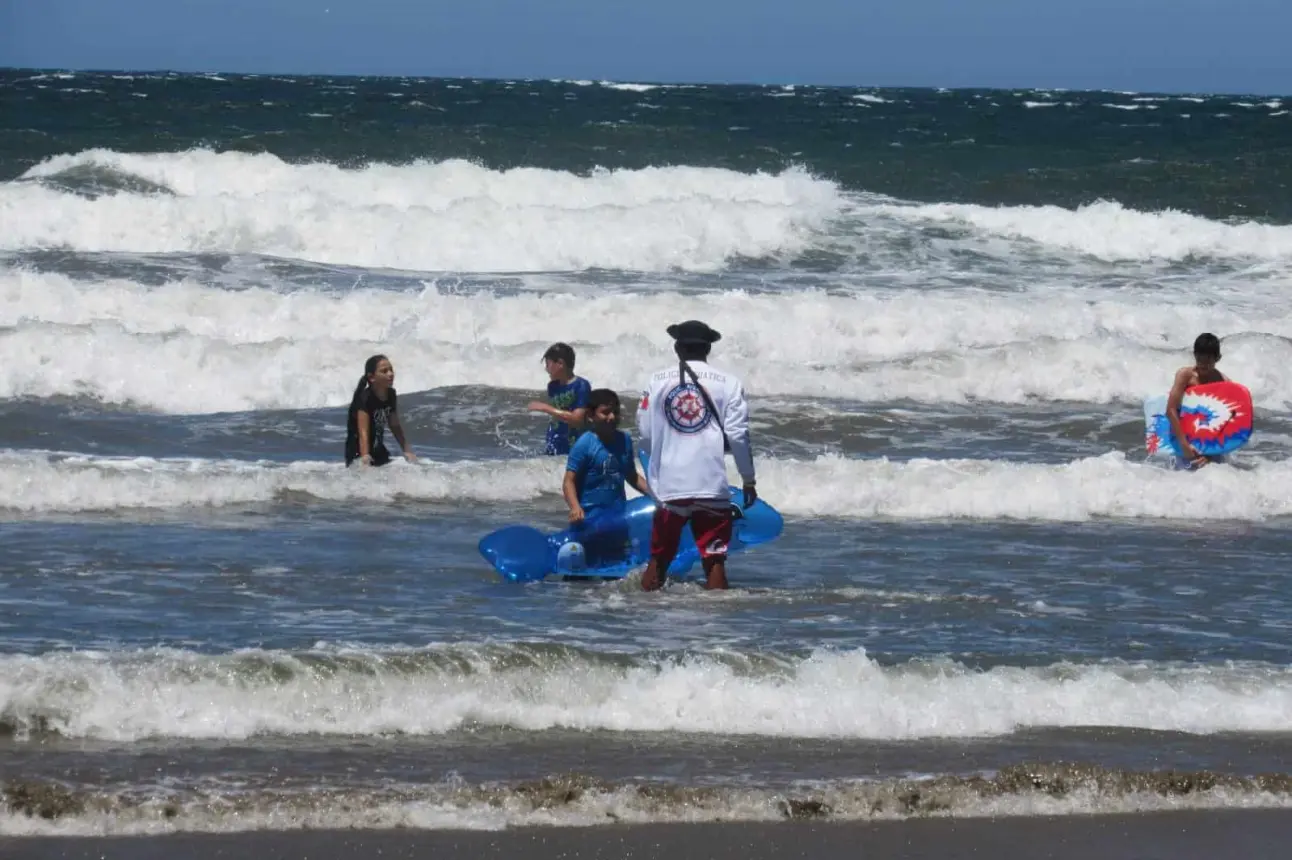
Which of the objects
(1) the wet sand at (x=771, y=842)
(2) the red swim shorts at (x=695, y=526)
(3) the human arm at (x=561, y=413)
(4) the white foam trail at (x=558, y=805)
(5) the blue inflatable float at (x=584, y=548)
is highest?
(3) the human arm at (x=561, y=413)

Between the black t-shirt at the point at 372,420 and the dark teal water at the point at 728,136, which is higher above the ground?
the dark teal water at the point at 728,136

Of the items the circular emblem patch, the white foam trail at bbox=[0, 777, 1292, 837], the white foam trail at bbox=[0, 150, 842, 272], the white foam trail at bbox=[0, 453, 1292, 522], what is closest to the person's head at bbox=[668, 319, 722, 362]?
the circular emblem patch

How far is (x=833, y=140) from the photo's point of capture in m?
38.8

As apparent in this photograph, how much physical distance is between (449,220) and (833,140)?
53.4ft

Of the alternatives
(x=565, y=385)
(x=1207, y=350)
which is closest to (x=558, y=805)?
(x=565, y=385)

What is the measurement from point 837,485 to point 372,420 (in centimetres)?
318

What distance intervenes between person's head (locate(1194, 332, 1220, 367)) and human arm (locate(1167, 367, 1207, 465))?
4.3 inches

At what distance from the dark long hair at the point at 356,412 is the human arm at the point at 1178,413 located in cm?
517

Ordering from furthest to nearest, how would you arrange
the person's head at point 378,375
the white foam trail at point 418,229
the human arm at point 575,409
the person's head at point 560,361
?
the white foam trail at point 418,229 < the person's head at point 378,375 < the person's head at point 560,361 < the human arm at point 575,409

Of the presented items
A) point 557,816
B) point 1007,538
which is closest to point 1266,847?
point 557,816

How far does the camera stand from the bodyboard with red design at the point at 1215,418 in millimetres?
11445

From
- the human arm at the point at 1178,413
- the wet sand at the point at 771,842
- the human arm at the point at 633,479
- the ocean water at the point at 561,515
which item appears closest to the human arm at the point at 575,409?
the human arm at the point at 633,479

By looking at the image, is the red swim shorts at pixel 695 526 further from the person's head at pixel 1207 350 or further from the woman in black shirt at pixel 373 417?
the person's head at pixel 1207 350

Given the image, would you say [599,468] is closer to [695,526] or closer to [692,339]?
[695,526]
